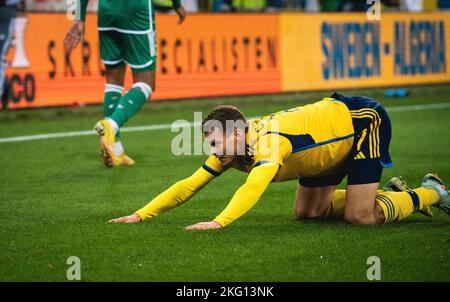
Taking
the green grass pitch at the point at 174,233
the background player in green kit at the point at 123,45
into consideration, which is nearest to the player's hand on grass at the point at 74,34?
the background player in green kit at the point at 123,45

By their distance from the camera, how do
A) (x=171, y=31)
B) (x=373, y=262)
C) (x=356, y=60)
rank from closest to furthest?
(x=373, y=262), (x=171, y=31), (x=356, y=60)

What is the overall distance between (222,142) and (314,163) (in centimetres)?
67

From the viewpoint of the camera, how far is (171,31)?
1484 centimetres

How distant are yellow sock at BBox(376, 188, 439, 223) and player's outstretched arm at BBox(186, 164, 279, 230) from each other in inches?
38.5

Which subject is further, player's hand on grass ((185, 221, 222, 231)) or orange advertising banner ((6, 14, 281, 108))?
orange advertising banner ((6, 14, 281, 108))

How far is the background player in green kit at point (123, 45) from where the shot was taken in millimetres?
9500

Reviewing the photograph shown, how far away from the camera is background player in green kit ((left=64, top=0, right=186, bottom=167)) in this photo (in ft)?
31.2

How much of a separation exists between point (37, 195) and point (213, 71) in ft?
25.6

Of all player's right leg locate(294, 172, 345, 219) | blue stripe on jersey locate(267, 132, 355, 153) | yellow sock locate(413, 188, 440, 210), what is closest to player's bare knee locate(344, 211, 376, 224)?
player's right leg locate(294, 172, 345, 219)

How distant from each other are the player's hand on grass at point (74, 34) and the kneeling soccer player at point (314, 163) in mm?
3200

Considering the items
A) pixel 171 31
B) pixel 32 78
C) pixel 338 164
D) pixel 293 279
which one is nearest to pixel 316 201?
pixel 338 164

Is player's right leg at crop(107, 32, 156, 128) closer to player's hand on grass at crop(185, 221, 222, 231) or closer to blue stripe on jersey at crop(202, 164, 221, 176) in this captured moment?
blue stripe on jersey at crop(202, 164, 221, 176)

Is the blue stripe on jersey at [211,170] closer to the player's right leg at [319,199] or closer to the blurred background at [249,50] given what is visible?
the player's right leg at [319,199]
